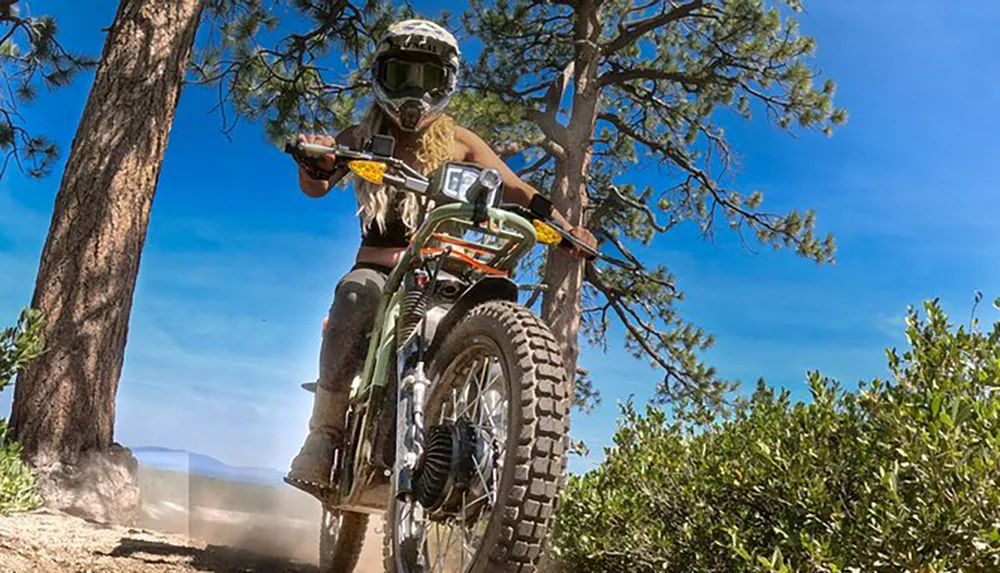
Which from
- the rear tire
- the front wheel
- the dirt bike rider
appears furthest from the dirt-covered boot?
the front wheel

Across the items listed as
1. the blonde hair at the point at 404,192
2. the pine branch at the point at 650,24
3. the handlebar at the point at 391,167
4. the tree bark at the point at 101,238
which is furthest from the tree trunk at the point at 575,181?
the handlebar at the point at 391,167

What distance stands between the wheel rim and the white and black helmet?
44.7 inches

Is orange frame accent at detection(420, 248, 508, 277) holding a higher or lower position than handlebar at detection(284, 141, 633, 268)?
lower

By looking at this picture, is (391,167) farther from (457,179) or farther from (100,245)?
(100,245)

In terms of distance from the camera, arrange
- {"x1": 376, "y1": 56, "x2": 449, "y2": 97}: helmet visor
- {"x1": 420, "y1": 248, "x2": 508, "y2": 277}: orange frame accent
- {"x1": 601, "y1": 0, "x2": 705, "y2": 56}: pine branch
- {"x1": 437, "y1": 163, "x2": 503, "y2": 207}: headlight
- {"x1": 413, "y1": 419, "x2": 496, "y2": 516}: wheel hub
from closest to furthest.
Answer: {"x1": 413, "y1": 419, "x2": 496, "y2": 516}: wheel hub < {"x1": 437, "y1": 163, "x2": 503, "y2": 207}: headlight < {"x1": 420, "y1": 248, "x2": 508, "y2": 277}: orange frame accent < {"x1": 376, "y1": 56, "x2": 449, "y2": 97}: helmet visor < {"x1": 601, "y1": 0, "x2": 705, "y2": 56}: pine branch

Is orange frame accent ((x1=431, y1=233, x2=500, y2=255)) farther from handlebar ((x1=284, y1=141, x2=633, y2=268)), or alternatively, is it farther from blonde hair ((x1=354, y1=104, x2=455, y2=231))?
blonde hair ((x1=354, y1=104, x2=455, y2=231))

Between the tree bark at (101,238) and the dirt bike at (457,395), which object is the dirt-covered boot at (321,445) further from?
the tree bark at (101,238)

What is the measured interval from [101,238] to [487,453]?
14.0ft

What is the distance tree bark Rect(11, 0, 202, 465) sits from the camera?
5.44 meters

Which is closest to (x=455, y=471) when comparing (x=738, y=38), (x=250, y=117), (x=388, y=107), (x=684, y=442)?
(x=388, y=107)

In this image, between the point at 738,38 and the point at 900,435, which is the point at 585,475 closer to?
the point at 900,435

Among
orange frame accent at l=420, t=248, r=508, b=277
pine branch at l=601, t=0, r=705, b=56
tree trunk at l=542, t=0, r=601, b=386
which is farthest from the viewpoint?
pine branch at l=601, t=0, r=705, b=56

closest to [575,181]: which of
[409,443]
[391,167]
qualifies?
[391,167]

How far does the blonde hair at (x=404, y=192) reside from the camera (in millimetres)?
3283
